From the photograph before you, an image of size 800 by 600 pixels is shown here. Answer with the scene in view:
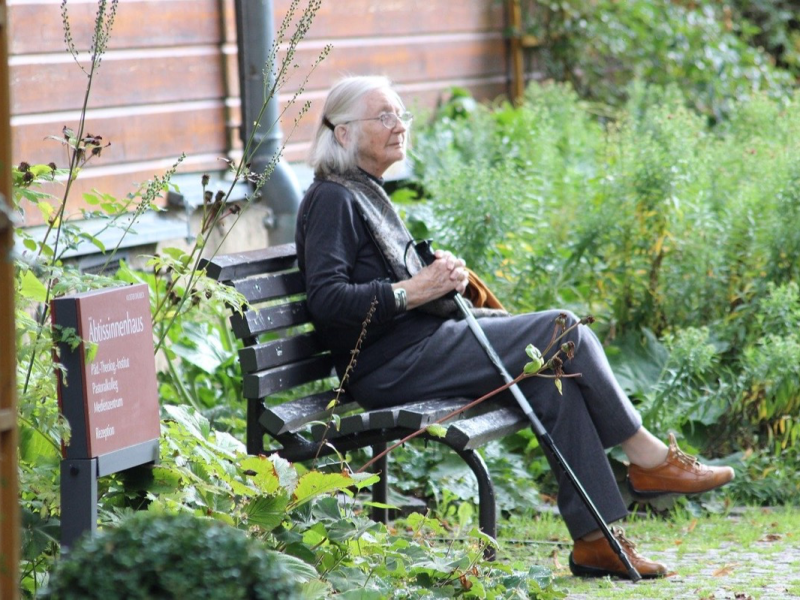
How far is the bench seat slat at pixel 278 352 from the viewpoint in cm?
365

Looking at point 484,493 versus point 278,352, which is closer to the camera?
point 484,493

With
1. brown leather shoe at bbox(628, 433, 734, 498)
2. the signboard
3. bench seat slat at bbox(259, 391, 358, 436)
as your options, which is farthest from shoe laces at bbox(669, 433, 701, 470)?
the signboard

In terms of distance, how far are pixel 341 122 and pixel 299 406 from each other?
0.99 m

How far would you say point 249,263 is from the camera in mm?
3846

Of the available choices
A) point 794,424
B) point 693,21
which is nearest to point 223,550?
point 794,424

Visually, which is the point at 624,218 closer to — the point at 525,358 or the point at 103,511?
the point at 525,358

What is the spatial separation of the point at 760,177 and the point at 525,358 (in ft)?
7.29

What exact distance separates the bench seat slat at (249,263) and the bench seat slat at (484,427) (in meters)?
0.87

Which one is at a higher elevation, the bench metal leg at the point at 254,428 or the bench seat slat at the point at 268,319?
the bench seat slat at the point at 268,319

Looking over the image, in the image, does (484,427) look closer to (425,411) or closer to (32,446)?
(425,411)

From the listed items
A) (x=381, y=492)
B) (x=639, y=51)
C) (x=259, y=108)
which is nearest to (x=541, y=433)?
(x=381, y=492)

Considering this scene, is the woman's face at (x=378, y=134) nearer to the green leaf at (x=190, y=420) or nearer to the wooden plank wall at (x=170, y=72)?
the wooden plank wall at (x=170, y=72)

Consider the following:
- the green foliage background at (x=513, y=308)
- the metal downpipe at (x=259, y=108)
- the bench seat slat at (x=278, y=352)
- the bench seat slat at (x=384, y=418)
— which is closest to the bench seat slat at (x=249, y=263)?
the green foliage background at (x=513, y=308)

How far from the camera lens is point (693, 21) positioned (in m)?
9.27
